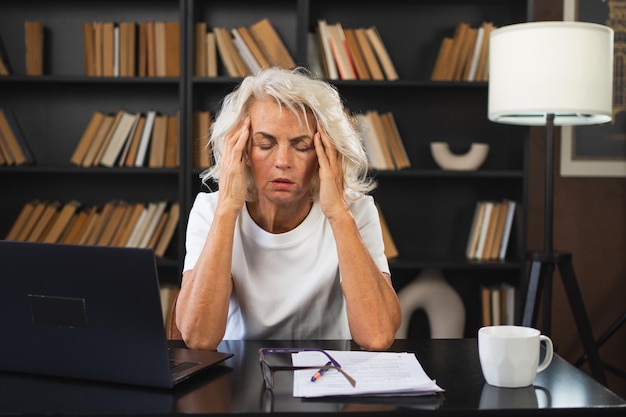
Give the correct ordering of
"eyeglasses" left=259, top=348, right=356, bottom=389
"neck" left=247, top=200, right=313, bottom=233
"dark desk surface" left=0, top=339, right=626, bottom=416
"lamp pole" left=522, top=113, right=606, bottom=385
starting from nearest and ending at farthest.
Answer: "dark desk surface" left=0, top=339, right=626, bottom=416
"eyeglasses" left=259, top=348, right=356, bottom=389
"neck" left=247, top=200, right=313, bottom=233
"lamp pole" left=522, top=113, right=606, bottom=385

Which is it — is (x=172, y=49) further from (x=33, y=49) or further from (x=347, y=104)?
(x=347, y=104)

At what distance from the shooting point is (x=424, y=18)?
3.60 m

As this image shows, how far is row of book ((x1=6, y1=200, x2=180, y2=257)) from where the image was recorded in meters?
3.41

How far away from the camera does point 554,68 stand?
2.79m

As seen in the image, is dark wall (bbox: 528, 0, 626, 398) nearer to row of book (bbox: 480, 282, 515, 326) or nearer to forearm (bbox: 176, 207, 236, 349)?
row of book (bbox: 480, 282, 515, 326)

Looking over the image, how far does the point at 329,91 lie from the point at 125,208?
168 cm

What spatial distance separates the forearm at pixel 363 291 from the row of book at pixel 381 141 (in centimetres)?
153

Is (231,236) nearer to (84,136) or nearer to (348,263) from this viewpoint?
(348,263)

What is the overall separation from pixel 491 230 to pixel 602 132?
0.74 metres

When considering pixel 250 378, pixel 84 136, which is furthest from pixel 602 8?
pixel 250 378

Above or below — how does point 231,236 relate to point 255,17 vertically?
→ below

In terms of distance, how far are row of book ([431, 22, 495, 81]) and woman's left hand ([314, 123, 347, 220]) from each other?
5.34ft

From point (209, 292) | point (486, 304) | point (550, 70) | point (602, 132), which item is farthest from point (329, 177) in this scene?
point (602, 132)

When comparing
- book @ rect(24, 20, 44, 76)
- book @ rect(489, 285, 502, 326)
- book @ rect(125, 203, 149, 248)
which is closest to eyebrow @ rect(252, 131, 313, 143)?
book @ rect(125, 203, 149, 248)
